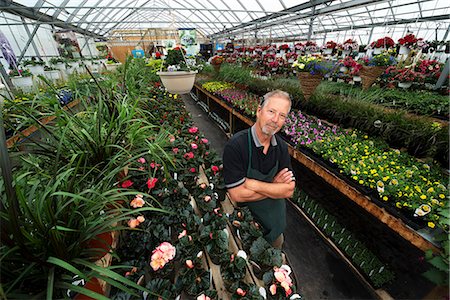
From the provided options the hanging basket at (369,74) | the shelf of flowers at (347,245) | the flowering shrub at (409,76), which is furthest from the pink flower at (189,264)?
the flowering shrub at (409,76)

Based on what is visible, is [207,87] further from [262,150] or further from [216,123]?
[262,150]

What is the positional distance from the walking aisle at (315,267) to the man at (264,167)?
0.37 meters

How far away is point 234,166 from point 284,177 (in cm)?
33

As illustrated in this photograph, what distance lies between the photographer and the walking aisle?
64.9 inches

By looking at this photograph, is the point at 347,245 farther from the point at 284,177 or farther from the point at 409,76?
the point at 409,76

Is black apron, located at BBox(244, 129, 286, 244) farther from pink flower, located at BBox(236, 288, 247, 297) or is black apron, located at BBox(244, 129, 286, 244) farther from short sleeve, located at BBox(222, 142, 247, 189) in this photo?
pink flower, located at BBox(236, 288, 247, 297)

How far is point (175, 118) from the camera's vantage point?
2.40 metres

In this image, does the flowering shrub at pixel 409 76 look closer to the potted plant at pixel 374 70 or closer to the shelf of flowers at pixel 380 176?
the potted plant at pixel 374 70

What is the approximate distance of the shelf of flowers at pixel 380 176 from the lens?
48.3 inches

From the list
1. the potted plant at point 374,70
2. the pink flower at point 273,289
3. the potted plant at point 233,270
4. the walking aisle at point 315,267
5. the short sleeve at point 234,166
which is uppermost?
the potted plant at point 374,70

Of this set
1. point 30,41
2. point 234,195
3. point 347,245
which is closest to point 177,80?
point 234,195

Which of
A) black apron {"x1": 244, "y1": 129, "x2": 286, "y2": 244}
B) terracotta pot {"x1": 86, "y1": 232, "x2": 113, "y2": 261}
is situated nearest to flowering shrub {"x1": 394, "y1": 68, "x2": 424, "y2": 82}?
black apron {"x1": 244, "y1": 129, "x2": 286, "y2": 244}

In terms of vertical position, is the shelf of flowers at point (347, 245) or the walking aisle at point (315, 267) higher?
the shelf of flowers at point (347, 245)

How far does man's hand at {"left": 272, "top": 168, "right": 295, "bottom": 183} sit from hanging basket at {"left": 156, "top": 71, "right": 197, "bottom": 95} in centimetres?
142
